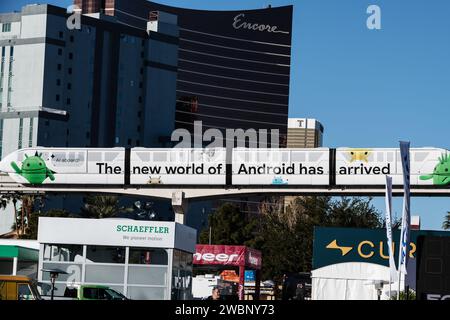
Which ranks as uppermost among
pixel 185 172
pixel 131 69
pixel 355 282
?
pixel 131 69

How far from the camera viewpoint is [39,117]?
164m

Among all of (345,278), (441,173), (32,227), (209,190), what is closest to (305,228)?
(209,190)

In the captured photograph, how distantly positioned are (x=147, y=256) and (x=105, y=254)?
1.54 m

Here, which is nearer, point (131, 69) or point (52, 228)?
point (52, 228)

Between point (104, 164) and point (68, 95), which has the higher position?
point (68, 95)

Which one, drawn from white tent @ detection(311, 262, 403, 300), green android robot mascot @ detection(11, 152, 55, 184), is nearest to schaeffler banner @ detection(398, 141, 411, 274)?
white tent @ detection(311, 262, 403, 300)

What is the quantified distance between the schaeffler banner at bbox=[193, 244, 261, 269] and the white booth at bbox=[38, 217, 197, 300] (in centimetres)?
2562

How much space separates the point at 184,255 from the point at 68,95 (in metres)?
138

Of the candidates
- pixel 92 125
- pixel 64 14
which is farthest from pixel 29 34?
pixel 92 125

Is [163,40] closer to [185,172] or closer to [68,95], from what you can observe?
[68,95]

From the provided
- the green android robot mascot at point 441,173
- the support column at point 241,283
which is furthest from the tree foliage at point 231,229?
the support column at point 241,283

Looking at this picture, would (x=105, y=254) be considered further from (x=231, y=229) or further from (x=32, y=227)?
(x=231, y=229)

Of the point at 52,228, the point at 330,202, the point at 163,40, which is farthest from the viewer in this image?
the point at 163,40

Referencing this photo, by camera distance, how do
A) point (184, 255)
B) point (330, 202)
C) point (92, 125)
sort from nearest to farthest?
1. point (184, 255)
2. point (330, 202)
3. point (92, 125)
